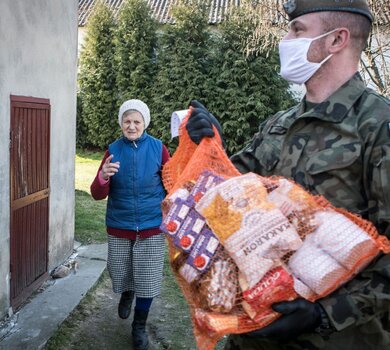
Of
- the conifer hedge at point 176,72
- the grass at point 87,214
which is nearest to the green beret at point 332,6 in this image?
the grass at point 87,214

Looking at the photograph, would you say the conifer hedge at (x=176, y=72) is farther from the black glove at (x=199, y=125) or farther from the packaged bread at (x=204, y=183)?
the packaged bread at (x=204, y=183)

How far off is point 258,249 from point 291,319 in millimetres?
245

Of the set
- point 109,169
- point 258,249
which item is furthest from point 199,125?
point 109,169

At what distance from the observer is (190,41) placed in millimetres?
14391

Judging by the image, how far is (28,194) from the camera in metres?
4.45

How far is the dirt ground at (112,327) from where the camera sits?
393 centimetres

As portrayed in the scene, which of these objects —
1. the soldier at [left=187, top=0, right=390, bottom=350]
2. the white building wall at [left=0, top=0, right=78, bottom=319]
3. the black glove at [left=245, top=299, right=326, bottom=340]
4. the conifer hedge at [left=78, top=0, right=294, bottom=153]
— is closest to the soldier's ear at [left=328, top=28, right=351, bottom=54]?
the soldier at [left=187, top=0, right=390, bottom=350]

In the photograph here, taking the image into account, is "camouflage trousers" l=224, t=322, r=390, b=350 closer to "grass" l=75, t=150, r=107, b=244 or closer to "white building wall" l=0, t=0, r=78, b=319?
"white building wall" l=0, t=0, r=78, b=319

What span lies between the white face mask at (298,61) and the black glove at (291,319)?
92 centimetres

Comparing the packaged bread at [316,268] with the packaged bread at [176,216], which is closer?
the packaged bread at [316,268]

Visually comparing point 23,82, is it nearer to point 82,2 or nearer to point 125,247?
point 125,247

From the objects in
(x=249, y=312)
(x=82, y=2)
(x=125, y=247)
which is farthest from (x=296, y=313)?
(x=82, y=2)

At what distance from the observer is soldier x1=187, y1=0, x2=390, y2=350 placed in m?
1.56

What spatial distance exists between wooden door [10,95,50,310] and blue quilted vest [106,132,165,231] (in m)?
0.87
